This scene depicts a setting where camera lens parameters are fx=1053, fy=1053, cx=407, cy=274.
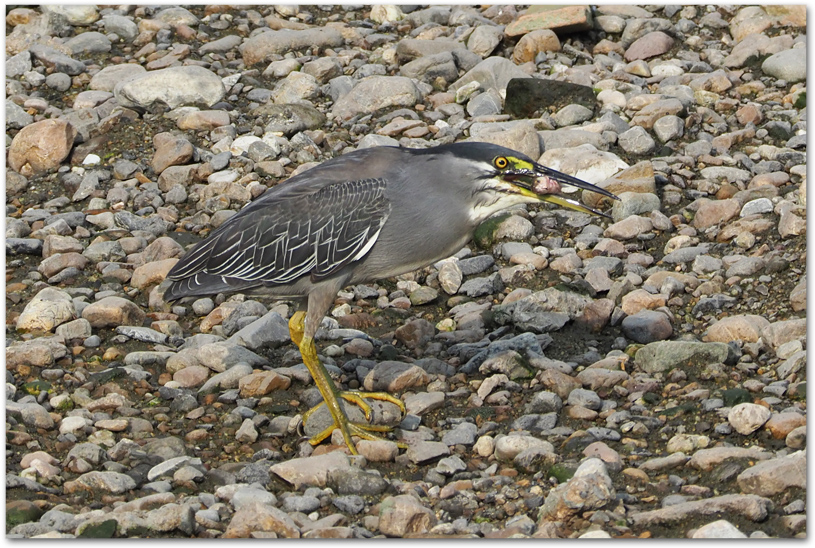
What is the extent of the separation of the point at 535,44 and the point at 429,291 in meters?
4.26

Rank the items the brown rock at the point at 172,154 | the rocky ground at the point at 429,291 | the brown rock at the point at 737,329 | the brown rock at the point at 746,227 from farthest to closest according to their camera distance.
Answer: the brown rock at the point at 172,154
the brown rock at the point at 746,227
the brown rock at the point at 737,329
the rocky ground at the point at 429,291

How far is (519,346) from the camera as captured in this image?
7.05 m

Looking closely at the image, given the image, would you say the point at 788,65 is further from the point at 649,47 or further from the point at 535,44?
the point at 535,44

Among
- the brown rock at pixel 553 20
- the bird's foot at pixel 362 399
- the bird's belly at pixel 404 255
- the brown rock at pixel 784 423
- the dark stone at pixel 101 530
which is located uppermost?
the bird's belly at pixel 404 255

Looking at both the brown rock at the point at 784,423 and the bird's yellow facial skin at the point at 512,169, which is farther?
the bird's yellow facial skin at the point at 512,169

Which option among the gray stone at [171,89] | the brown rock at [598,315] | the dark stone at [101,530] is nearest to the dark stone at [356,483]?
the dark stone at [101,530]

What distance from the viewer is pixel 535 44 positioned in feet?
36.5

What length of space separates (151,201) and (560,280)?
3703mm

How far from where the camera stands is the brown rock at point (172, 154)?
955 cm

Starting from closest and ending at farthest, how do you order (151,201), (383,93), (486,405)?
1. (486,405)
2. (151,201)
3. (383,93)

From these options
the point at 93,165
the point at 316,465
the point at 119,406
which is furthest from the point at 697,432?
the point at 93,165

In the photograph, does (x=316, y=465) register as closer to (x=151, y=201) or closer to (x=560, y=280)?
(x=560, y=280)

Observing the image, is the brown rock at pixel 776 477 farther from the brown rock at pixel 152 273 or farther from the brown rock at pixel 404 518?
the brown rock at pixel 152 273

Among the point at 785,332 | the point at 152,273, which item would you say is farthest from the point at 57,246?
the point at 785,332
